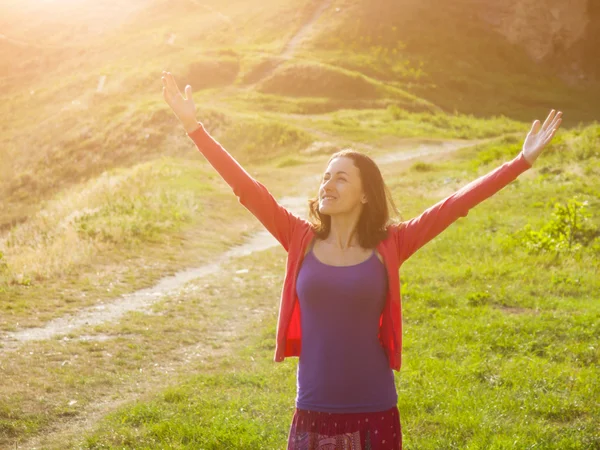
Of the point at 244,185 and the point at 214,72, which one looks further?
the point at 214,72

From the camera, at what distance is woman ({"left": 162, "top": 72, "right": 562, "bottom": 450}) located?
133 inches

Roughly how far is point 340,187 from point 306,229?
303mm

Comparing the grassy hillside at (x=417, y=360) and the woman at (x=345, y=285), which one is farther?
the grassy hillside at (x=417, y=360)

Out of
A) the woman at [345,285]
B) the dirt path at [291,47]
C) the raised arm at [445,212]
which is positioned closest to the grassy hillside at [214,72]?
the dirt path at [291,47]

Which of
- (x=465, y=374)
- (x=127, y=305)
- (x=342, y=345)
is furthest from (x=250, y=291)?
(x=342, y=345)

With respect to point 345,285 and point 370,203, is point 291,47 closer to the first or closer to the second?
point 370,203

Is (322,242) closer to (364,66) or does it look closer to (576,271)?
(576,271)

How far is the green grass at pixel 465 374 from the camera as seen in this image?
6062 millimetres

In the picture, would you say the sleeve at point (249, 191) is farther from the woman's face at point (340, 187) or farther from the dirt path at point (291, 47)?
the dirt path at point (291, 47)

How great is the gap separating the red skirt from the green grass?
262cm

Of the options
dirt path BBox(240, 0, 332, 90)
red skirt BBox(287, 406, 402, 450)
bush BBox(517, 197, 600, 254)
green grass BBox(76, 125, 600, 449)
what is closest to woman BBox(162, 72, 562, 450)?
red skirt BBox(287, 406, 402, 450)

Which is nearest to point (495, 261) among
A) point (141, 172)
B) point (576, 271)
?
point (576, 271)

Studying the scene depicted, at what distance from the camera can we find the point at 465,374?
23.8 feet

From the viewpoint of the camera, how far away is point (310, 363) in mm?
3463
